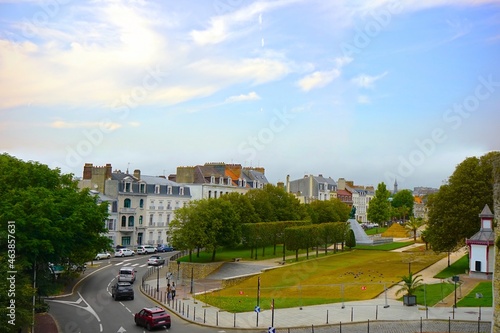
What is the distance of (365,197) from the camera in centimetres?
17888

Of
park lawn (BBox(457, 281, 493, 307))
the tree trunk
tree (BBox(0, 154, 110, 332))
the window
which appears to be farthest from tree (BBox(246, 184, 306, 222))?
the tree trunk

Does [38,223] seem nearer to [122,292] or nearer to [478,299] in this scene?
[122,292]

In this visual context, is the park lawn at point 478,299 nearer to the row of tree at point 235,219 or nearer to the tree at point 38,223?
the tree at point 38,223

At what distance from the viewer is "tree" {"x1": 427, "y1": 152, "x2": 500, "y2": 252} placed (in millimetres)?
54844

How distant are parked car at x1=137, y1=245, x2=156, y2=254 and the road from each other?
2245cm

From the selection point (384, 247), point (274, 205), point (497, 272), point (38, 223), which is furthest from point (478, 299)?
point (384, 247)

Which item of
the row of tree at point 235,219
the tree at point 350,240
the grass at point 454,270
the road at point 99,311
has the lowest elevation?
the road at point 99,311

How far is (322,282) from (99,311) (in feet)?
74.3

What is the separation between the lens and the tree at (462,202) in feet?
180

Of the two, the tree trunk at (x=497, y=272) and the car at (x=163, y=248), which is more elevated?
the tree trunk at (x=497, y=272)

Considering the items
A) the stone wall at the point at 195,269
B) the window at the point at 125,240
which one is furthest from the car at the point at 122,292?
the window at the point at 125,240

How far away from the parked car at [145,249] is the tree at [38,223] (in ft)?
117

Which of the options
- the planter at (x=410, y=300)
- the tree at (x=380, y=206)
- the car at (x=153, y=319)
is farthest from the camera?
the tree at (x=380, y=206)

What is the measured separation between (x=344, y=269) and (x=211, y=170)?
48206 millimetres
